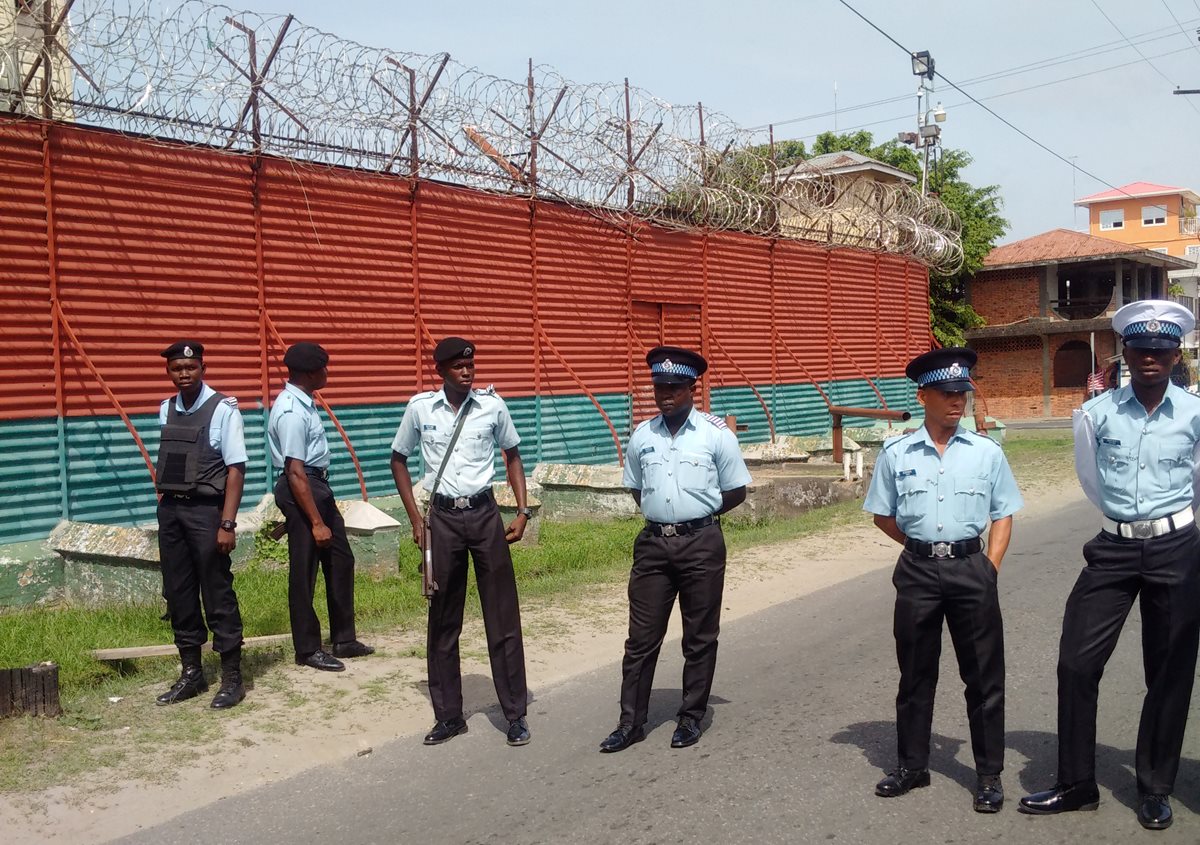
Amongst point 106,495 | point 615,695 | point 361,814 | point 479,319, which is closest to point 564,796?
point 361,814

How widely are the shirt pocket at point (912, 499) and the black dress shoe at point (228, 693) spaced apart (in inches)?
143

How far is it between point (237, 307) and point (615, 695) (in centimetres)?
617

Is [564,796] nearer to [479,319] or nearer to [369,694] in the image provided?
[369,694]

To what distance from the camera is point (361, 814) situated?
4.59 metres

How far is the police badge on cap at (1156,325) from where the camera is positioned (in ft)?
13.8

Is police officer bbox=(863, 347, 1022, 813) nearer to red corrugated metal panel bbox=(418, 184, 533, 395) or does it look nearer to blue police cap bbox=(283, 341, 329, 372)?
blue police cap bbox=(283, 341, 329, 372)

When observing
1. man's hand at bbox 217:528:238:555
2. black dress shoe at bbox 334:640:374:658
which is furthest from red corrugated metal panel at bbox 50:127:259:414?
man's hand at bbox 217:528:238:555

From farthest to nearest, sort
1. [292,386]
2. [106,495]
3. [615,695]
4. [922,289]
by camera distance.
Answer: [922,289], [106,495], [292,386], [615,695]

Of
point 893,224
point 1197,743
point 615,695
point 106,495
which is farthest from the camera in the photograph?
point 893,224

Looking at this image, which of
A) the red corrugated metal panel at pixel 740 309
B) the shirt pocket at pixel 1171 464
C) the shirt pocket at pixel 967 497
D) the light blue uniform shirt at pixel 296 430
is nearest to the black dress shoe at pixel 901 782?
the shirt pocket at pixel 967 497

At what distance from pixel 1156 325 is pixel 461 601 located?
3335mm

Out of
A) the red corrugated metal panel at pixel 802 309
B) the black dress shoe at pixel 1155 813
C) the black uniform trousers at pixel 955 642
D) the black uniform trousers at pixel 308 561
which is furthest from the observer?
the red corrugated metal panel at pixel 802 309

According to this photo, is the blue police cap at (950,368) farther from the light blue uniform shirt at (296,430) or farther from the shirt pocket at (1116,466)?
the light blue uniform shirt at (296,430)

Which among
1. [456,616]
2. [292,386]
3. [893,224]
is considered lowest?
[456,616]
